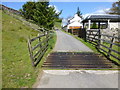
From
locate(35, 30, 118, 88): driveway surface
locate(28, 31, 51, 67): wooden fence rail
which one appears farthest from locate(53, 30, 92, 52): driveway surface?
locate(35, 30, 118, 88): driveway surface

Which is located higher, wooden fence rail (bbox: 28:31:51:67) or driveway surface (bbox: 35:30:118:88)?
wooden fence rail (bbox: 28:31:51:67)

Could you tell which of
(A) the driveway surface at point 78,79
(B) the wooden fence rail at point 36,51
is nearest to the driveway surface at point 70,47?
(B) the wooden fence rail at point 36,51

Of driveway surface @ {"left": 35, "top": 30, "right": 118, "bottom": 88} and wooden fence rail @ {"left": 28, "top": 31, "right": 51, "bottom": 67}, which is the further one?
wooden fence rail @ {"left": 28, "top": 31, "right": 51, "bottom": 67}

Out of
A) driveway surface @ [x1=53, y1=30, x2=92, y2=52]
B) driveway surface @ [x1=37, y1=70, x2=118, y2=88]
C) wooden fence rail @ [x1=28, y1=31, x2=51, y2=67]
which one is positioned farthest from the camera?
driveway surface @ [x1=53, y1=30, x2=92, y2=52]

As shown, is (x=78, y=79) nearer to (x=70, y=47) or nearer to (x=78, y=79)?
(x=78, y=79)

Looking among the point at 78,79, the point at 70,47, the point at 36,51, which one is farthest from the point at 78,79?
the point at 70,47

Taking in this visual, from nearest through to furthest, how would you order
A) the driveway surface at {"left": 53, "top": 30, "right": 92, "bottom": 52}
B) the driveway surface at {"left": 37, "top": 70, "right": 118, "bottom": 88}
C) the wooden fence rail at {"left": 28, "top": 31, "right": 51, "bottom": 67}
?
the driveway surface at {"left": 37, "top": 70, "right": 118, "bottom": 88} < the wooden fence rail at {"left": 28, "top": 31, "right": 51, "bottom": 67} < the driveway surface at {"left": 53, "top": 30, "right": 92, "bottom": 52}

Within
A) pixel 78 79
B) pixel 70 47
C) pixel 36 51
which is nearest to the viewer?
pixel 78 79

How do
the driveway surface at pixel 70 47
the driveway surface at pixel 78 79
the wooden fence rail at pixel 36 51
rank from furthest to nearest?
1. the driveway surface at pixel 70 47
2. the wooden fence rail at pixel 36 51
3. the driveway surface at pixel 78 79

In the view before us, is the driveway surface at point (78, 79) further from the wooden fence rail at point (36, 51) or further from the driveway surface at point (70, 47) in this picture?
the driveway surface at point (70, 47)

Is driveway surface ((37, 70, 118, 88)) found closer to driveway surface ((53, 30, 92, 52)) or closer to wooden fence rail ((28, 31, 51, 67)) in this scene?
wooden fence rail ((28, 31, 51, 67))

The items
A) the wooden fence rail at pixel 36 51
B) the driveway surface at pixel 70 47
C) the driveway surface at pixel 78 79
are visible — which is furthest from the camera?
the driveway surface at pixel 70 47

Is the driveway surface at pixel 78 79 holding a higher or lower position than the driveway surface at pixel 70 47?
lower

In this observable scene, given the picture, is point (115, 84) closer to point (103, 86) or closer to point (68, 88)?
point (103, 86)
